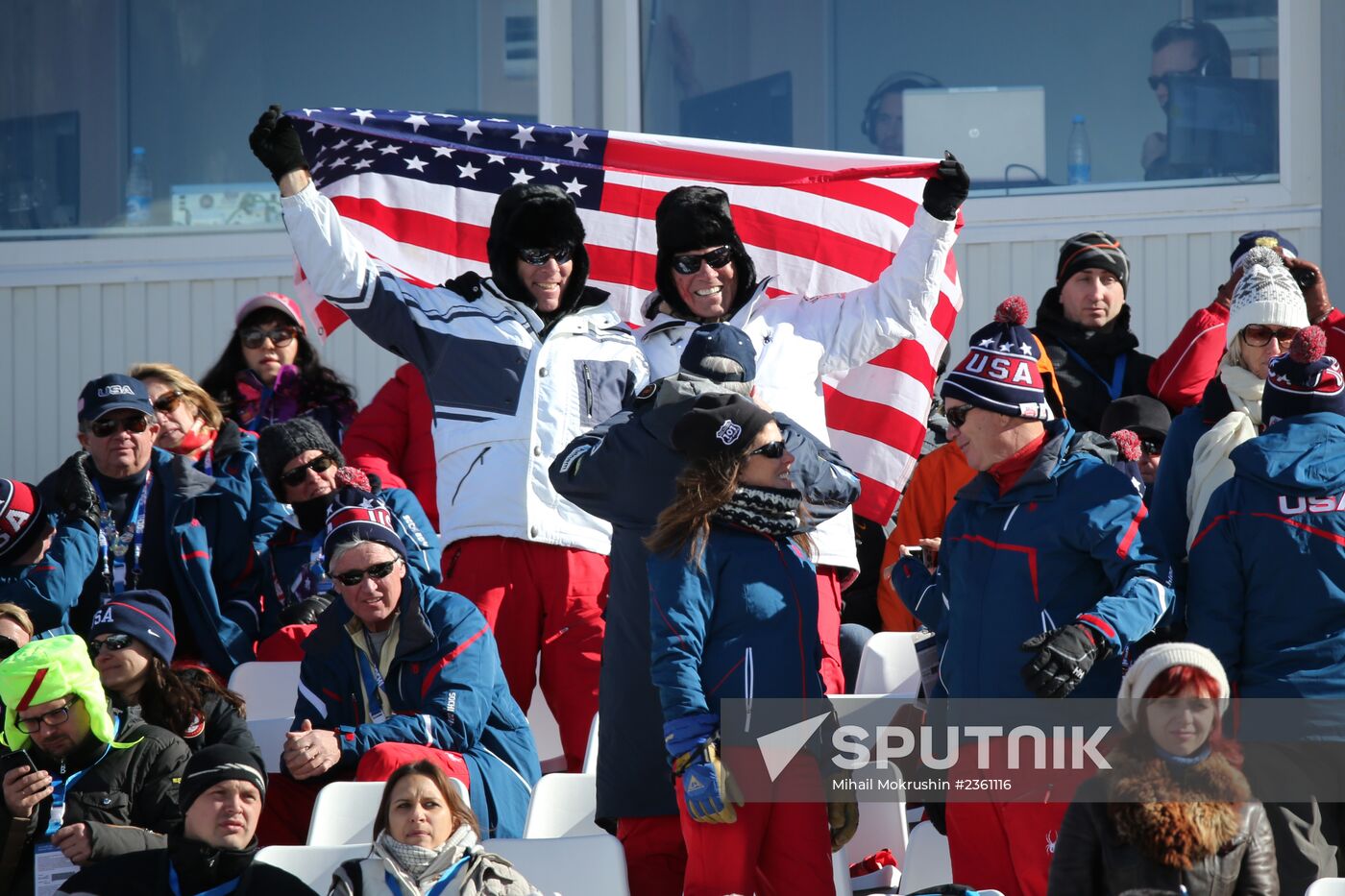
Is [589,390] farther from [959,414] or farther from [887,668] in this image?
[959,414]

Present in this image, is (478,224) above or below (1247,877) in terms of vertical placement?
above

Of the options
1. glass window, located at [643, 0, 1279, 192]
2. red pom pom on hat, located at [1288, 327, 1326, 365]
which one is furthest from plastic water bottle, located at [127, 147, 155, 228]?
red pom pom on hat, located at [1288, 327, 1326, 365]

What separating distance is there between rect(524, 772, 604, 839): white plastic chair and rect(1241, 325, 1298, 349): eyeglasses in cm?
220

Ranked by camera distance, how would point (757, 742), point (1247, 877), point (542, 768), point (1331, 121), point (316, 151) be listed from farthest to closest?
point (1331, 121) < point (316, 151) < point (542, 768) < point (757, 742) < point (1247, 877)

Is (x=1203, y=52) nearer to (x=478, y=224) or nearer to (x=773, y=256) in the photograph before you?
(x=773, y=256)

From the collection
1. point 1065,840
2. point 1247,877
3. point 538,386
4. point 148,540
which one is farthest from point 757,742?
point 148,540

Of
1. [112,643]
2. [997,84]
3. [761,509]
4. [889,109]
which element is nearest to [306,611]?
[112,643]

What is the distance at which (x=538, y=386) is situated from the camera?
5805 millimetres

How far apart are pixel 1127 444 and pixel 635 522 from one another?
1.87 metres

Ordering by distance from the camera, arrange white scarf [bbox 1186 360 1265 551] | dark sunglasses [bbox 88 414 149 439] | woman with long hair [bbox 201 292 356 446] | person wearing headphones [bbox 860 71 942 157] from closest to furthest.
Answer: white scarf [bbox 1186 360 1265 551], dark sunglasses [bbox 88 414 149 439], woman with long hair [bbox 201 292 356 446], person wearing headphones [bbox 860 71 942 157]

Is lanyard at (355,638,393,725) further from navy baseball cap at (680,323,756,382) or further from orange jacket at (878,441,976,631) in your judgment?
orange jacket at (878,441,976,631)

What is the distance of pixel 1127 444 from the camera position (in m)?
Result: 5.95

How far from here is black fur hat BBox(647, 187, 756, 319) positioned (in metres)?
5.85

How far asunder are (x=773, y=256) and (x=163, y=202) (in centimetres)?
385
